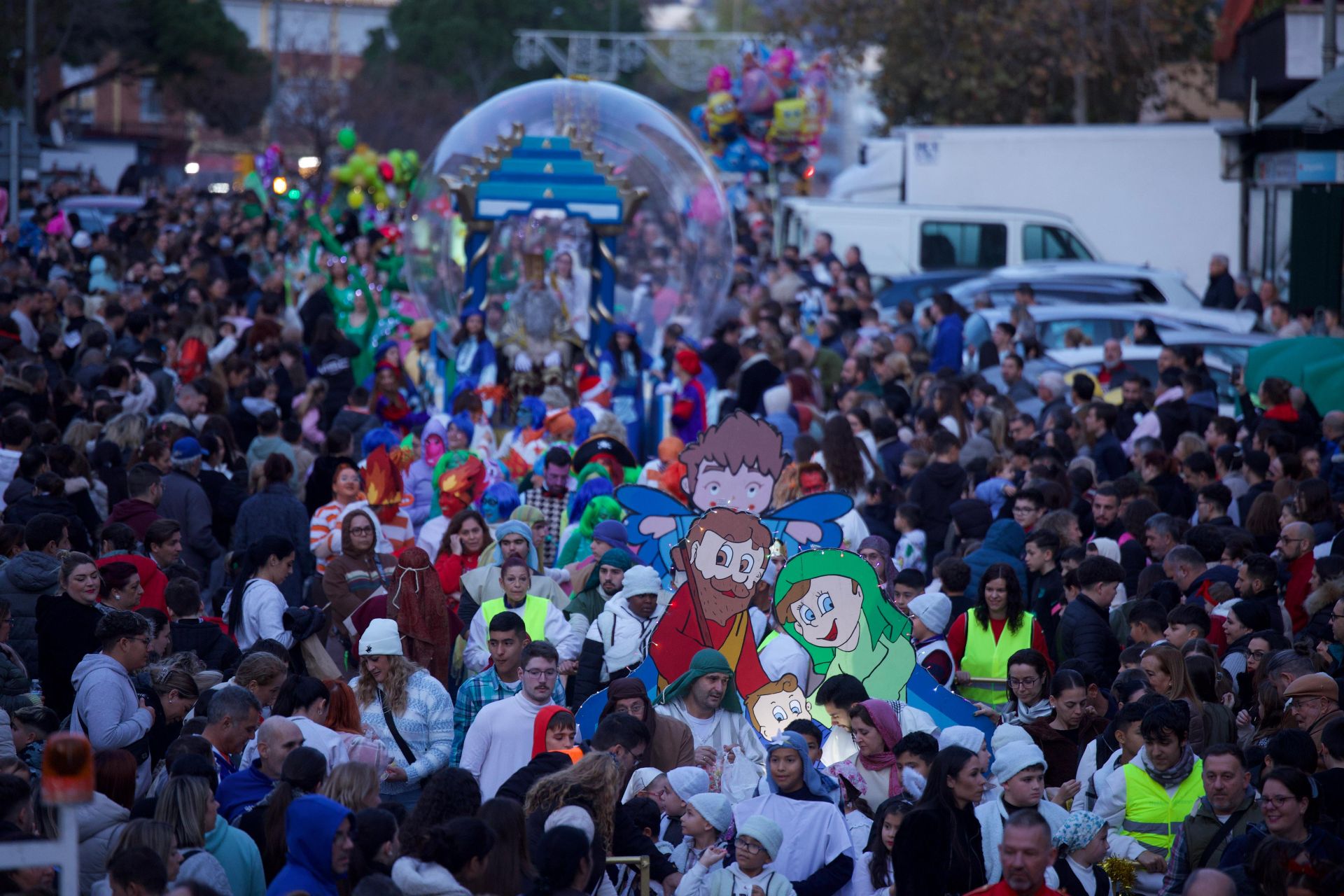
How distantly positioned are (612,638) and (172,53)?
140 ft

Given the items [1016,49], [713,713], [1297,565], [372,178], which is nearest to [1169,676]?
[713,713]

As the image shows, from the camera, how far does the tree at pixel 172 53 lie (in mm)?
41188

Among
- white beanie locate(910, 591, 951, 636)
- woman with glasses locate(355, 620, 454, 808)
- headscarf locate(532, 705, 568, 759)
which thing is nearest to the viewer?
headscarf locate(532, 705, 568, 759)

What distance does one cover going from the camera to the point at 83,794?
3600mm

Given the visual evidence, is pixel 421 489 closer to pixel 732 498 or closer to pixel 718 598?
pixel 732 498

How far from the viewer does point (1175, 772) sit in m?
6.19

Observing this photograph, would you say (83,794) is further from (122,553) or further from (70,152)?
(70,152)

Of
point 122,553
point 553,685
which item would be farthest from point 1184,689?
point 122,553

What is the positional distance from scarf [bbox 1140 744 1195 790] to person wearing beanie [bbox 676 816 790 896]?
1595mm

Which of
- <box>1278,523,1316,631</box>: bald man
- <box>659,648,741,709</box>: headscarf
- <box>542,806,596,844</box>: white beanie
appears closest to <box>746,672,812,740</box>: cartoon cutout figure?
<box>659,648,741,709</box>: headscarf

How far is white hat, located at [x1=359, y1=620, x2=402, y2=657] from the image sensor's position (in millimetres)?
6809

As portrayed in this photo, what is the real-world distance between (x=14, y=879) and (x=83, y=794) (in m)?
1.52

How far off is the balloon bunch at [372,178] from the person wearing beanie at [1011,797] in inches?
869

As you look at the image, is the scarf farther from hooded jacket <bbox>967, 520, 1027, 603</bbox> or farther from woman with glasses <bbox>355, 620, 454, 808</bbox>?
woman with glasses <bbox>355, 620, 454, 808</bbox>
